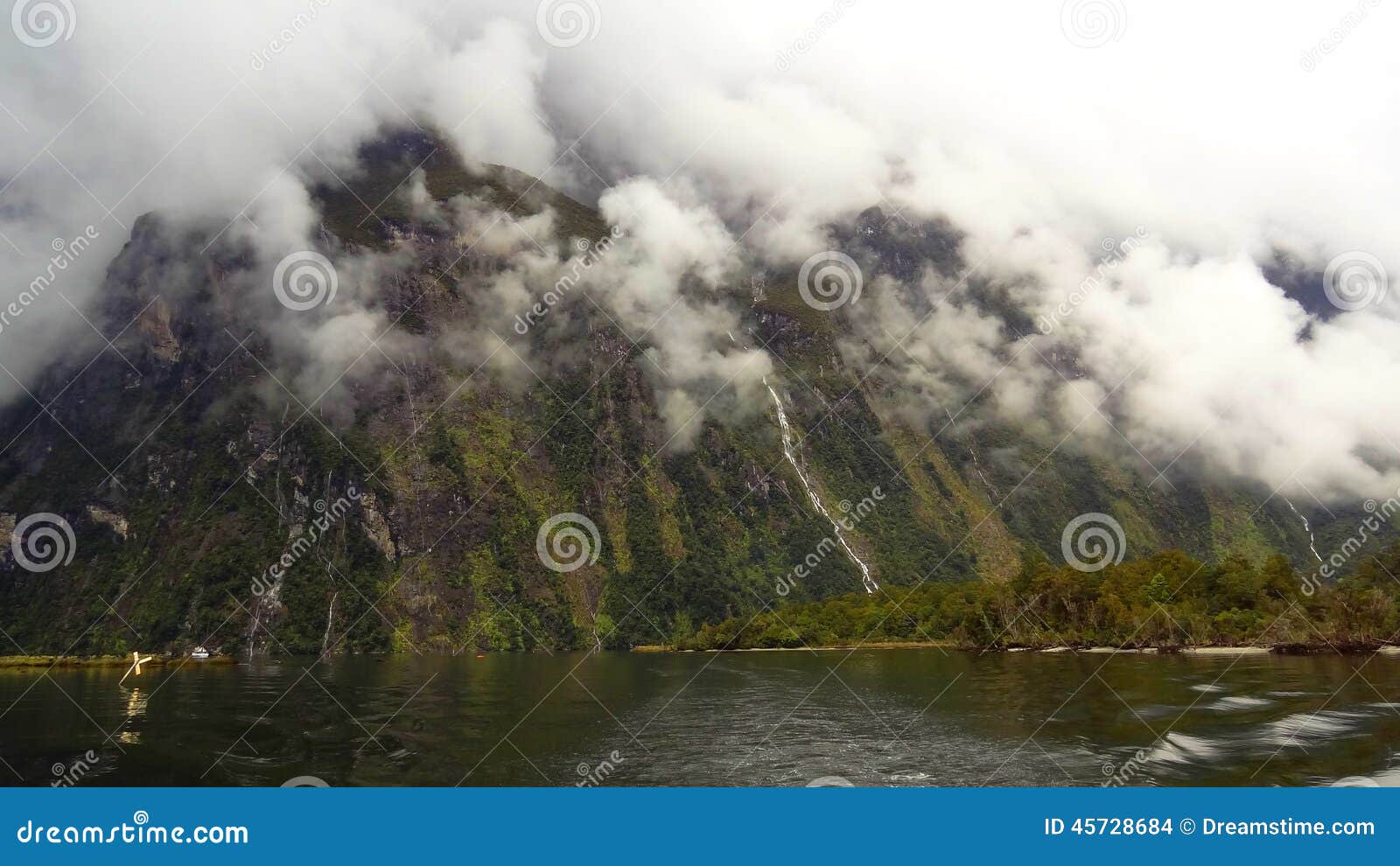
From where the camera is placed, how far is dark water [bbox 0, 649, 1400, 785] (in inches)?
1612

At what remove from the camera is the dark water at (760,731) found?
40.9 m

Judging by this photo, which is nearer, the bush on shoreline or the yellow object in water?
the bush on shoreline

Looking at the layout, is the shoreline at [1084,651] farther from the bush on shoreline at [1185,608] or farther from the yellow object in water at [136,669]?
the yellow object in water at [136,669]

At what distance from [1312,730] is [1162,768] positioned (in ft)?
47.8

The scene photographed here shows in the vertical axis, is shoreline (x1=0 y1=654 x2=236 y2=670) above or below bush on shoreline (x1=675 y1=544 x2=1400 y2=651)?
below

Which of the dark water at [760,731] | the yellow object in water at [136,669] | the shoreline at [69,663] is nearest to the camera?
the dark water at [760,731]

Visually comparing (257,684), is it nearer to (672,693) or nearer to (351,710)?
(351,710)

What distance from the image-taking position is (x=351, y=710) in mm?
69438

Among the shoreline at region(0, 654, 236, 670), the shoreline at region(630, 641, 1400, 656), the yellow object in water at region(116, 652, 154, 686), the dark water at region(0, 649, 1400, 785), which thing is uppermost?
the shoreline at region(630, 641, 1400, 656)

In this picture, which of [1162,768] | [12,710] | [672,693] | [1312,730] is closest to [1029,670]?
[672,693]

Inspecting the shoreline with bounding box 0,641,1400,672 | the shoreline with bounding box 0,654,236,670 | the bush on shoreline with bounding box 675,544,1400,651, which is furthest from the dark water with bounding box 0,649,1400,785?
the shoreline with bounding box 0,654,236,670

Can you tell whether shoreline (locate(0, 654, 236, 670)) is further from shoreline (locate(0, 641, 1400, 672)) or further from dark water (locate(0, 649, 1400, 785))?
dark water (locate(0, 649, 1400, 785))

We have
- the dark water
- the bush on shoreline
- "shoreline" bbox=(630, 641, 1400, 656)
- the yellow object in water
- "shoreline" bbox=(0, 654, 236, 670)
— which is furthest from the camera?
"shoreline" bbox=(0, 654, 236, 670)

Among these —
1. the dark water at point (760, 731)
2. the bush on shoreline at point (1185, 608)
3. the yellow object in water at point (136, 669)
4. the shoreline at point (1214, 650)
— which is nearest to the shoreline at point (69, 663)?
the yellow object in water at point (136, 669)
